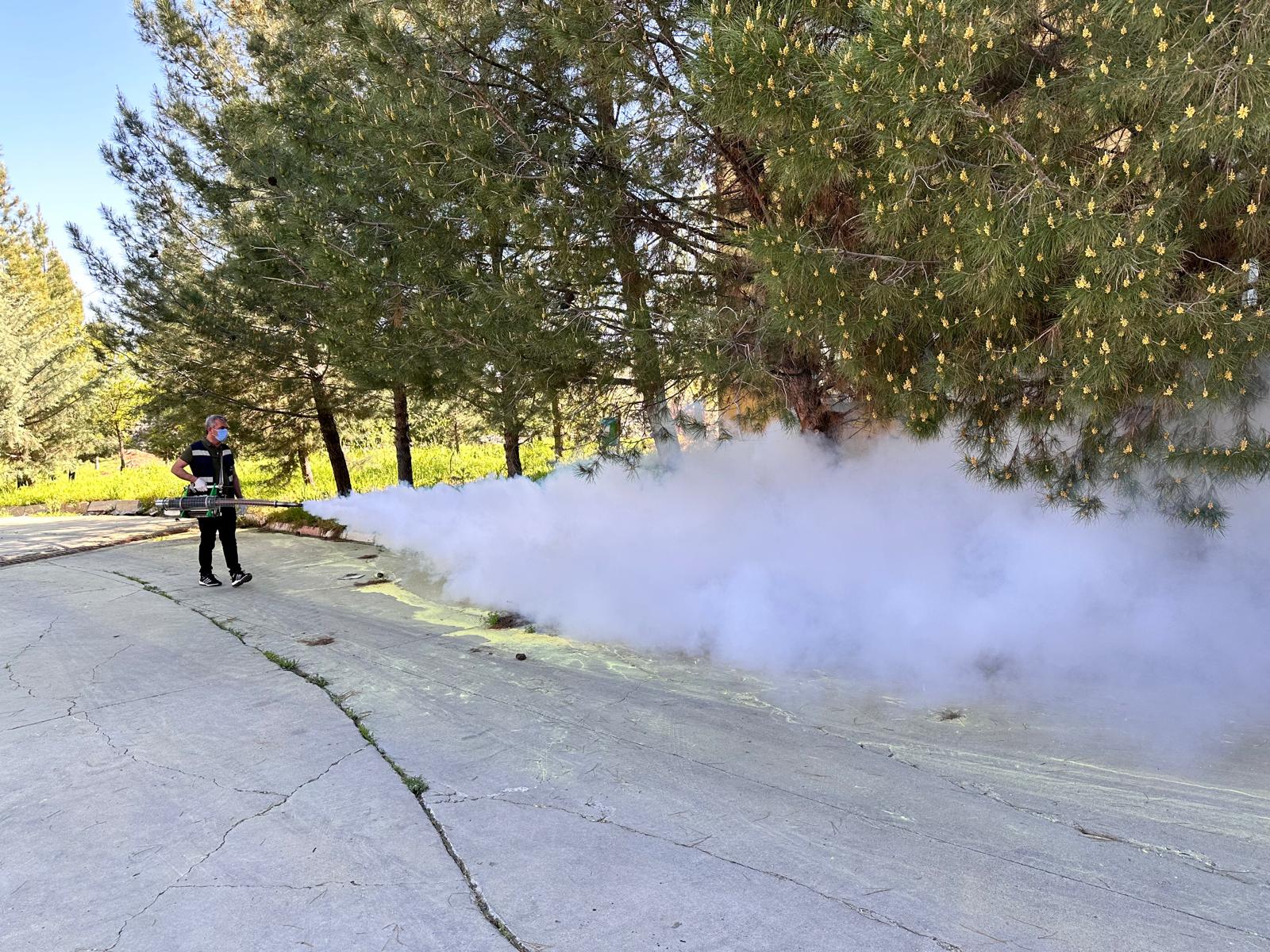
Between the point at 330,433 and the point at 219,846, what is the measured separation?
11.0m

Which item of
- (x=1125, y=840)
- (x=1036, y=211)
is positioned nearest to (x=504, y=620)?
(x=1125, y=840)

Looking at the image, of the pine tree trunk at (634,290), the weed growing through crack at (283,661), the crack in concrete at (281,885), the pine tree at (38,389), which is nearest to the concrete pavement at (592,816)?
the crack in concrete at (281,885)

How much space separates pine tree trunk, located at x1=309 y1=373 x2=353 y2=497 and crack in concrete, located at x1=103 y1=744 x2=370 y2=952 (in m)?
9.31

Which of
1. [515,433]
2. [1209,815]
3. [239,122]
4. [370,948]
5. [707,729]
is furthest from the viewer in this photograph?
[239,122]

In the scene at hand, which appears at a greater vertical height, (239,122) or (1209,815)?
(239,122)

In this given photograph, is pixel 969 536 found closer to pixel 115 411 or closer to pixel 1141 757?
pixel 1141 757

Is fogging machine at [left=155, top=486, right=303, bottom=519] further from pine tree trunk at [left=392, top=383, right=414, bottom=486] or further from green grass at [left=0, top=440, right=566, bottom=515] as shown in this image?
green grass at [left=0, top=440, right=566, bottom=515]

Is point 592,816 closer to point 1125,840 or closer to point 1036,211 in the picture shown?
point 1125,840

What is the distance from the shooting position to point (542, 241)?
6043mm

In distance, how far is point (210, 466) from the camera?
8.40 metres

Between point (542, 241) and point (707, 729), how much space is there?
3715 millimetres

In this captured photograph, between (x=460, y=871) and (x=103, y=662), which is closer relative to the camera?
(x=460, y=871)

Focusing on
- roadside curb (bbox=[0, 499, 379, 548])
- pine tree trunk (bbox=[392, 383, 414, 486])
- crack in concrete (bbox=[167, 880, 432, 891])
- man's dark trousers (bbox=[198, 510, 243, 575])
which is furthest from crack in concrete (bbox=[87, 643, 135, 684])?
pine tree trunk (bbox=[392, 383, 414, 486])

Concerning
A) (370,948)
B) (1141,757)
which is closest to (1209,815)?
(1141,757)
